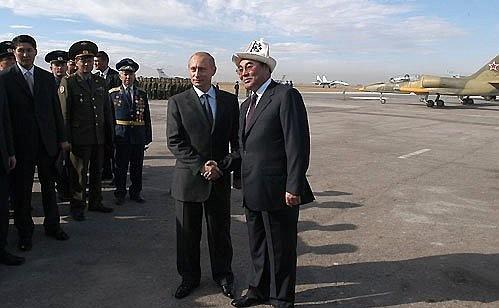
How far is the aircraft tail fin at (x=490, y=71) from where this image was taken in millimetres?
30922

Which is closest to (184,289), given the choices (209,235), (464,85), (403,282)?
(209,235)

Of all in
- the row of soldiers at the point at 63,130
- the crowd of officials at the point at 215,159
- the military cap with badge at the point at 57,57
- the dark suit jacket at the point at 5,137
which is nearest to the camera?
the crowd of officials at the point at 215,159

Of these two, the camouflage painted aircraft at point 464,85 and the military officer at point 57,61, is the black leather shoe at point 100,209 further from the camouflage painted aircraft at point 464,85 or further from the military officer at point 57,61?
the camouflage painted aircraft at point 464,85

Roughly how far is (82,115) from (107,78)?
1.88 meters

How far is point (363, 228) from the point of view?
5426 mm

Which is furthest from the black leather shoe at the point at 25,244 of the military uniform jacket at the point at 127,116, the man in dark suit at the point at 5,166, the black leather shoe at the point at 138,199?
the military uniform jacket at the point at 127,116

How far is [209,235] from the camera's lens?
380 centimetres

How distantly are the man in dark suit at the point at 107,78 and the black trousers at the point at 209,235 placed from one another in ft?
10.2

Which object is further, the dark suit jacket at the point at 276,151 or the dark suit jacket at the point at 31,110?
the dark suit jacket at the point at 31,110

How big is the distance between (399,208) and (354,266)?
2.34m

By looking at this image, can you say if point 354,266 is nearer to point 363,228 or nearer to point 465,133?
point 363,228

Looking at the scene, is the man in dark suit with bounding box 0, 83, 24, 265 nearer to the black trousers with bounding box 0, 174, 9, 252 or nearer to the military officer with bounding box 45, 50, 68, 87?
the black trousers with bounding box 0, 174, 9, 252

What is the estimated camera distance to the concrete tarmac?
11.9 feet

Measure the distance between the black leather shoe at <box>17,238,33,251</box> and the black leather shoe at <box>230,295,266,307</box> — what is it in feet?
7.71
